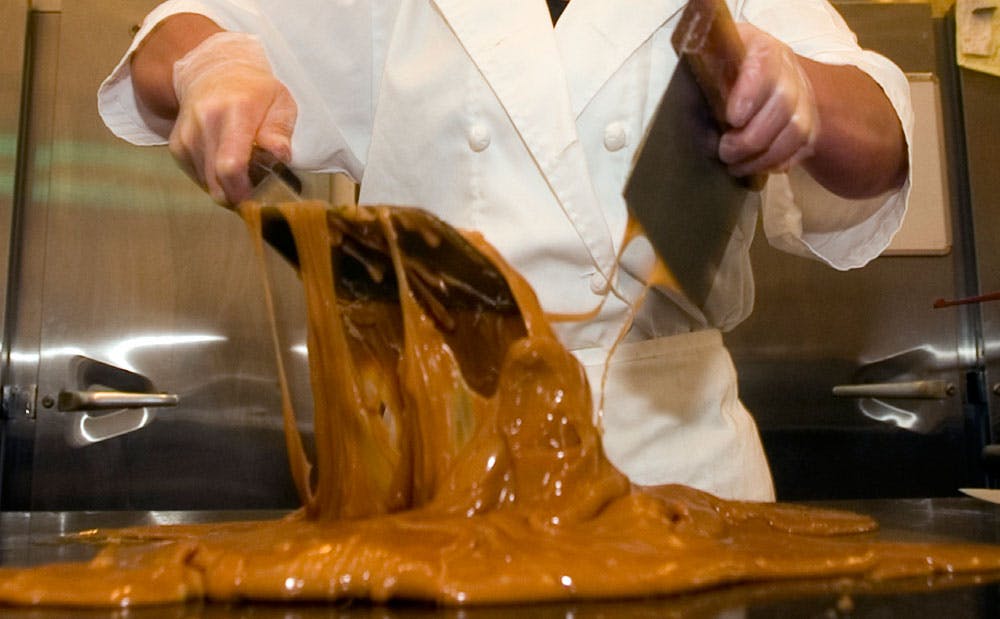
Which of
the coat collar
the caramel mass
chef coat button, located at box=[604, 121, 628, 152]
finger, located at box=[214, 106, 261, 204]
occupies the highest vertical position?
the coat collar

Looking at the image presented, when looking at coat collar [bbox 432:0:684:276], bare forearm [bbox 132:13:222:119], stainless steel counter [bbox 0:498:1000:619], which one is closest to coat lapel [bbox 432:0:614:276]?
coat collar [bbox 432:0:684:276]

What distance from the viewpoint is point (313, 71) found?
1.56 m

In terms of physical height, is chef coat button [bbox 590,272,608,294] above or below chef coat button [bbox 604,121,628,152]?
below

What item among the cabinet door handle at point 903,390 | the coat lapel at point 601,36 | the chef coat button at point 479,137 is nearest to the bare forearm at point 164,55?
the chef coat button at point 479,137

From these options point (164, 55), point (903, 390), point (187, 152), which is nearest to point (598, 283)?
point (187, 152)

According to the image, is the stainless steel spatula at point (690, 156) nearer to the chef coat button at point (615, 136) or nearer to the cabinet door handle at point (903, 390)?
the chef coat button at point (615, 136)

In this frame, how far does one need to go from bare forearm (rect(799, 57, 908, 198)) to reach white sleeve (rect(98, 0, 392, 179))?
69 cm

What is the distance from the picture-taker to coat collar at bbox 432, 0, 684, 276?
126 centimetres

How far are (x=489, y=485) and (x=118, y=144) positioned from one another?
1.88 meters

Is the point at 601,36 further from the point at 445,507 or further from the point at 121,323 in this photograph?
the point at 121,323

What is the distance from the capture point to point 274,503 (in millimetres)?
2316

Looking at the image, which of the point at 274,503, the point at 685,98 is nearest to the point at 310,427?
the point at 274,503

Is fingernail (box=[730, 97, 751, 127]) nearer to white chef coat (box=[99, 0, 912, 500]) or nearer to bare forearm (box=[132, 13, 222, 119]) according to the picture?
white chef coat (box=[99, 0, 912, 500])

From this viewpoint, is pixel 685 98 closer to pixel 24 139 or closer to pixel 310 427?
pixel 310 427
